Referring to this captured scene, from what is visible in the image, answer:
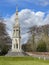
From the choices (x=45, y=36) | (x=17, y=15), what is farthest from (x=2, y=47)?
(x=45, y=36)

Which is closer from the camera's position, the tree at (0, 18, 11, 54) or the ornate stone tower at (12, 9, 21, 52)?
the ornate stone tower at (12, 9, 21, 52)

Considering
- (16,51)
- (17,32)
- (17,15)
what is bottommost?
(16,51)

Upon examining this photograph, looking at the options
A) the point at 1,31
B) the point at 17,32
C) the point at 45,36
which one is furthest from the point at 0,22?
the point at 45,36

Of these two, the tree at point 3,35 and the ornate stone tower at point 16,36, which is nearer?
the ornate stone tower at point 16,36

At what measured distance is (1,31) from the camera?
278 ft

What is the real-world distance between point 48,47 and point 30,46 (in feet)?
34.4

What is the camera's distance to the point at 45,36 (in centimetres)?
8512

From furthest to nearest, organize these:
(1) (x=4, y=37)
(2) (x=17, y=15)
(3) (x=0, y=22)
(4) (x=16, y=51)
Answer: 1. (1) (x=4, y=37)
2. (3) (x=0, y=22)
3. (2) (x=17, y=15)
4. (4) (x=16, y=51)

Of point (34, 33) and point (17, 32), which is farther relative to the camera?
point (34, 33)

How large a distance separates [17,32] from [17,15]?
530 cm

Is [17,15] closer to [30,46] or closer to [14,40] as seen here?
[14,40]

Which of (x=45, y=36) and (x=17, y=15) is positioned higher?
Answer: (x=17, y=15)

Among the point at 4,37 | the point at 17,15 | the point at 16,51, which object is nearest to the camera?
the point at 16,51

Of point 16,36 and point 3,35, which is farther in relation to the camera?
point 3,35
